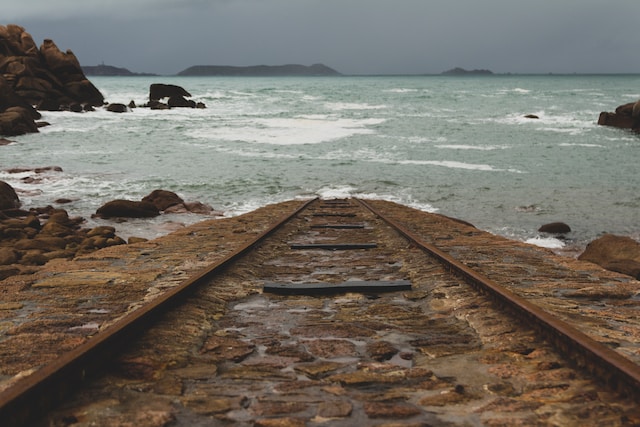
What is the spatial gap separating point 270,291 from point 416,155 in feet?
79.8

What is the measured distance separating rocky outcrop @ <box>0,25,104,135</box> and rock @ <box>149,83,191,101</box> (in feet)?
40.8

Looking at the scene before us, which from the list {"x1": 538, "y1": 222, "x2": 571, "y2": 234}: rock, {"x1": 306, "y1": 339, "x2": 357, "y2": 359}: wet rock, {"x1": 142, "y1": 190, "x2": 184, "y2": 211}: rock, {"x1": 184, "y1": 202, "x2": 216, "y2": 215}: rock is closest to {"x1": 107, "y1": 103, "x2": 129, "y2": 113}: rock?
{"x1": 142, "y1": 190, "x2": 184, "y2": 211}: rock

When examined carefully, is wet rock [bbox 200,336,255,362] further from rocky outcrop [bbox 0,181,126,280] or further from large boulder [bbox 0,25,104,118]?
large boulder [bbox 0,25,104,118]

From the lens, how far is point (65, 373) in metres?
2.43

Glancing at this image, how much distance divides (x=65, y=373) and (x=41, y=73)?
178 ft

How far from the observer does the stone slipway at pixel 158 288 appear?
130 inches

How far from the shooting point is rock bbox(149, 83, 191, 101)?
66775 millimetres

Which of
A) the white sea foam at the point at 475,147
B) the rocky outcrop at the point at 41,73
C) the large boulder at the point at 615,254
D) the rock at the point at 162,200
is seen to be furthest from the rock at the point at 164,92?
the large boulder at the point at 615,254

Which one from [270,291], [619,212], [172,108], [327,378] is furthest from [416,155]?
[172,108]

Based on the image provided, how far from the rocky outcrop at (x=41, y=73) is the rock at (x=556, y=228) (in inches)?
1546

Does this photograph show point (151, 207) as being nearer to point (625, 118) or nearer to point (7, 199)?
point (7, 199)

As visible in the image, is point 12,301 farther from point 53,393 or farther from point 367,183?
point 367,183

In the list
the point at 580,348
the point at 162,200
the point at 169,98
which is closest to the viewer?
the point at 580,348

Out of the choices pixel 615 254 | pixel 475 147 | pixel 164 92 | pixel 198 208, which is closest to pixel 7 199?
pixel 198 208
